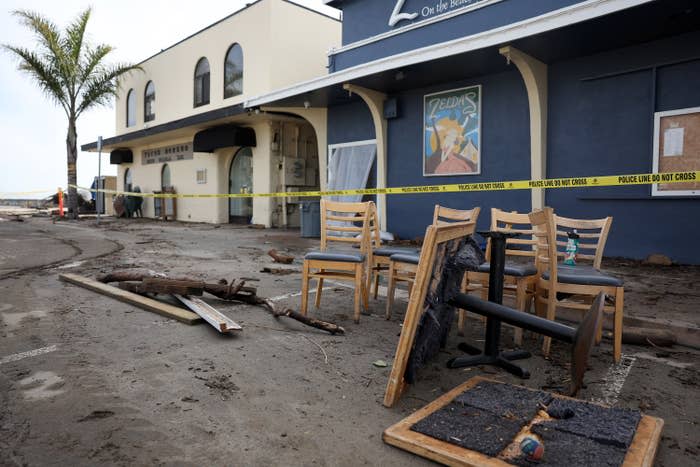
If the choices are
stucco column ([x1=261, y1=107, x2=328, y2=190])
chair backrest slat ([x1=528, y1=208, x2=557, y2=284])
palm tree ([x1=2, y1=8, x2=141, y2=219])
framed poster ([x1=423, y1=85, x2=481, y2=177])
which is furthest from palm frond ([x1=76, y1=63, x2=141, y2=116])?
chair backrest slat ([x1=528, y1=208, x2=557, y2=284])

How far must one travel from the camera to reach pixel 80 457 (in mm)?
1824

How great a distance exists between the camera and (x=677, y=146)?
6316mm

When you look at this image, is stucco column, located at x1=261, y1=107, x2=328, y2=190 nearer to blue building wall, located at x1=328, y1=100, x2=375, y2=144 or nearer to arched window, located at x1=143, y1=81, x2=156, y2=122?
blue building wall, located at x1=328, y1=100, x2=375, y2=144

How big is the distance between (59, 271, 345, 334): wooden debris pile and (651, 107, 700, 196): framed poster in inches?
215

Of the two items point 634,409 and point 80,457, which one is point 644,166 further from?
point 80,457

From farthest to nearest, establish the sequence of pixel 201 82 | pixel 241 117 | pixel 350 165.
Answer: pixel 201 82 < pixel 241 117 < pixel 350 165

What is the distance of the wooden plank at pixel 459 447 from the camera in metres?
1.83

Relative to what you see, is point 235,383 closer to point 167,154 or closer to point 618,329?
point 618,329

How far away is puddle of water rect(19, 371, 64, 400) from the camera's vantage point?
2363 millimetres

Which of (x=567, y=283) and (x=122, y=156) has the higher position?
(x=122, y=156)

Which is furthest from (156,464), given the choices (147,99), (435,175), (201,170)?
(147,99)

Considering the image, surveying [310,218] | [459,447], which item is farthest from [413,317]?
[310,218]

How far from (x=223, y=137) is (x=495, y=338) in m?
12.7

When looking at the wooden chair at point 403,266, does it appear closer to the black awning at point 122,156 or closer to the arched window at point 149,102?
the arched window at point 149,102
